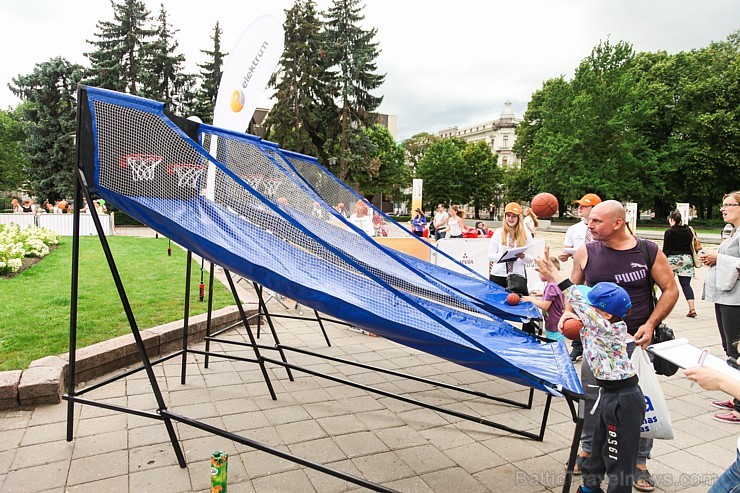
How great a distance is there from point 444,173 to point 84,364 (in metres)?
55.0

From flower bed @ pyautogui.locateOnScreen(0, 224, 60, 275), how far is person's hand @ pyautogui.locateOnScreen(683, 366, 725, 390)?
9941 millimetres

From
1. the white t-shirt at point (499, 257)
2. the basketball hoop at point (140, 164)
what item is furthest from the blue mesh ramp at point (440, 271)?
the basketball hoop at point (140, 164)

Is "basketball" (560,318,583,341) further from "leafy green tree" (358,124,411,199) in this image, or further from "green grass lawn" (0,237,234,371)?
"leafy green tree" (358,124,411,199)

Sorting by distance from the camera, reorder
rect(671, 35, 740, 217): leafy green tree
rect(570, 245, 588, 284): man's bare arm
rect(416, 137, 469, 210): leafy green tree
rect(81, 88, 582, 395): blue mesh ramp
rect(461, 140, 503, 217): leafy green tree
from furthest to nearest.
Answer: rect(461, 140, 503, 217): leafy green tree
rect(416, 137, 469, 210): leafy green tree
rect(671, 35, 740, 217): leafy green tree
rect(570, 245, 588, 284): man's bare arm
rect(81, 88, 582, 395): blue mesh ramp

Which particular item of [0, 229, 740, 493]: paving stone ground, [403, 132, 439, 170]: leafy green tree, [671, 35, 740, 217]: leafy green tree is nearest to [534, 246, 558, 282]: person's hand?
[0, 229, 740, 493]: paving stone ground

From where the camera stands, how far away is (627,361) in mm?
2443

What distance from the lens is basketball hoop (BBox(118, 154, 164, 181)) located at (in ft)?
9.50

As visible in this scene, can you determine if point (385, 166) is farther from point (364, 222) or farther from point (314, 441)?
point (314, 441)

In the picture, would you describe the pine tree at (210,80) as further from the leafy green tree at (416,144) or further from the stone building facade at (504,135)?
the stone building facade at (504,135)

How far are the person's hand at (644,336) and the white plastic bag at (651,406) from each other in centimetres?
14

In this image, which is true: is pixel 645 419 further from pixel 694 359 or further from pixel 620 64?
pixel 620 64

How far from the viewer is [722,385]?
1.76 metres

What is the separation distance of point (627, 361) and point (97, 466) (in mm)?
3219

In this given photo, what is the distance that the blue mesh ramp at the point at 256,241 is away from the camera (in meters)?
2.59
